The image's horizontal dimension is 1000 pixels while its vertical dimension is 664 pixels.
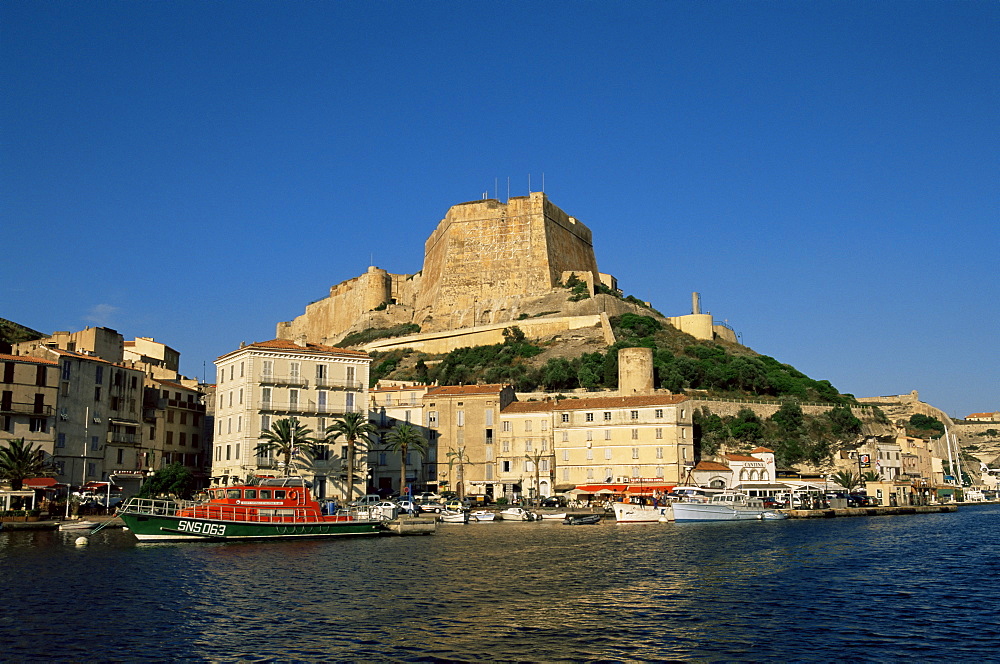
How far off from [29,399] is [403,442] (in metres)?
23.6

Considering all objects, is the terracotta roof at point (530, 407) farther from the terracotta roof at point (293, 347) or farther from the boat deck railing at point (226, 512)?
the boat deck railing at point (226, 512)

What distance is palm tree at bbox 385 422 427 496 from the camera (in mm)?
63031

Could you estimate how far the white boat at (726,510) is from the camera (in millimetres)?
56750

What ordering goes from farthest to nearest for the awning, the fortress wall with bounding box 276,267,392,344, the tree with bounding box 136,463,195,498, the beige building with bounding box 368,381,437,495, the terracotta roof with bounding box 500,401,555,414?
the fortress wall with bounding box 276,267,392,344 → the terracotta roof with bounding box 500,401,555,414 → the beige building with bounding box 368,381,437,495 → the tree with bounding box 136,463,195,498 → the awning

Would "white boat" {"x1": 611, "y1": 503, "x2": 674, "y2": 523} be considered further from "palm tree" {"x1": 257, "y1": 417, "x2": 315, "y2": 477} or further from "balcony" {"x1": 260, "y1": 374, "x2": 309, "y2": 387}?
"balcony" {"x1": 260, "y1": 374, "x2": 309, "y2": 387}

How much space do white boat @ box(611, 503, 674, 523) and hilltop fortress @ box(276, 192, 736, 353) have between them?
42969 mm

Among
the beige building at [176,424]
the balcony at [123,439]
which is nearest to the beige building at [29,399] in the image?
the balcony at [123,439]

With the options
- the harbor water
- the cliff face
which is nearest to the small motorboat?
the harbor water

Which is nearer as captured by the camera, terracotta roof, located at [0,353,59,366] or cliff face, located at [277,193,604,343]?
terracotta roof, located at [0,353,59,366]

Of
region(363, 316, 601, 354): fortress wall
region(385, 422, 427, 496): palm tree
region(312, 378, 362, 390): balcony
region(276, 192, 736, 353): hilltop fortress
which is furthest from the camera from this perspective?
region(276, 192, 736, 353): hilltop fortress

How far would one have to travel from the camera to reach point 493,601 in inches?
969

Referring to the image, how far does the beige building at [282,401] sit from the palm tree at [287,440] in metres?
0.61

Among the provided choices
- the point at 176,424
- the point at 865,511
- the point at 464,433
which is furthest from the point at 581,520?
the point at 176,424

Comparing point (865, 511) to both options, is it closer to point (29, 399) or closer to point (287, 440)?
point (287, 440)
